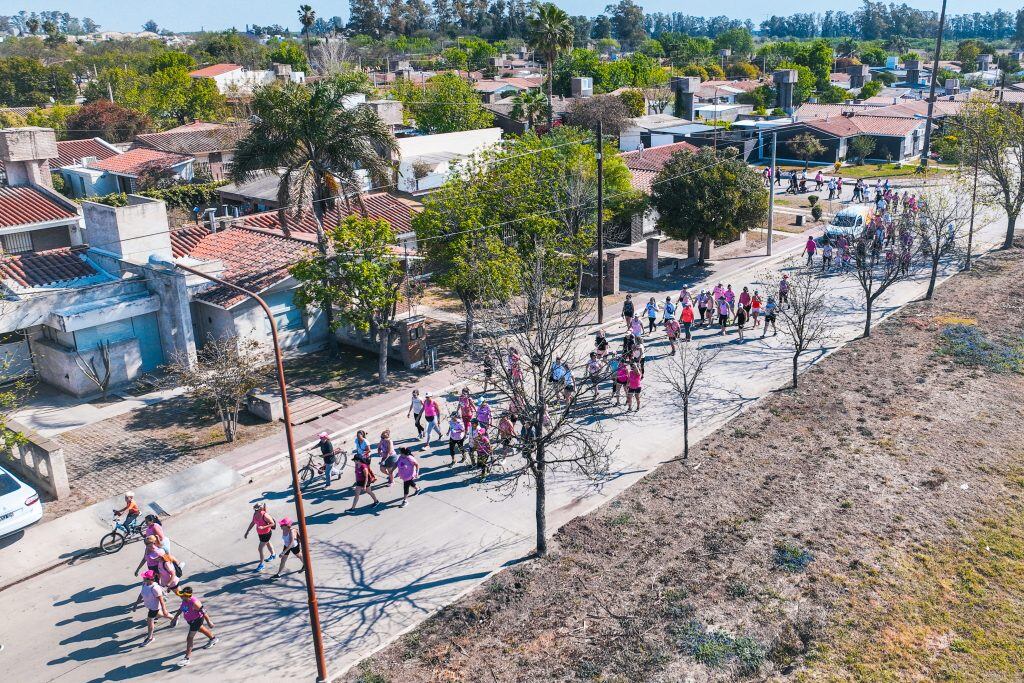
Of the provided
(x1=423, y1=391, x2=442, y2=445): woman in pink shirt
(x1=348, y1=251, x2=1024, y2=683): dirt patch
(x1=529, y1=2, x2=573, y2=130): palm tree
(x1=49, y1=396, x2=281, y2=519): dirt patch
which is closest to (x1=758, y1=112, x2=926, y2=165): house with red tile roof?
(x1=529, y1=2, x2=573, y2=130): palm tree

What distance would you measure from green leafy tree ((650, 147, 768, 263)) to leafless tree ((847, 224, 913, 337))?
448cm

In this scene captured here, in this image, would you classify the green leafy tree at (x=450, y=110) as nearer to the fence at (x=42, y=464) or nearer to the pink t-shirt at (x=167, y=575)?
the fence at (x=42, y=464)

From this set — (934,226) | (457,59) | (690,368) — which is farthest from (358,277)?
(457,59)

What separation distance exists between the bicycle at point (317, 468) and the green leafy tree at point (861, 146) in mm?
54751

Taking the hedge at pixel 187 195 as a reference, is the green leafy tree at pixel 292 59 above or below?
above

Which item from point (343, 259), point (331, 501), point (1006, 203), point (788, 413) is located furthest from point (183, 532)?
point (1006, 203)

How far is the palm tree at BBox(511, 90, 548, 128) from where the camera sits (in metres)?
58.8

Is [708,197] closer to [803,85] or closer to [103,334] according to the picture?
[103,334]

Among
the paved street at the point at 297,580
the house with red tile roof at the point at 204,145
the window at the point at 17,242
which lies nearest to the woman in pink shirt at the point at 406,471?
the paved street at the point at 297,580

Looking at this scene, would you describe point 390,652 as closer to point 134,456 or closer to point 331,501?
point 331,501

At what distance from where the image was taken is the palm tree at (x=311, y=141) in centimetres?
2552

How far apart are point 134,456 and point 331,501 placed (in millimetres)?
5698

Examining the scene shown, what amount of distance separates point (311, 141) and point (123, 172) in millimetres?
31691

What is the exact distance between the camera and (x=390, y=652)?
1377cm
